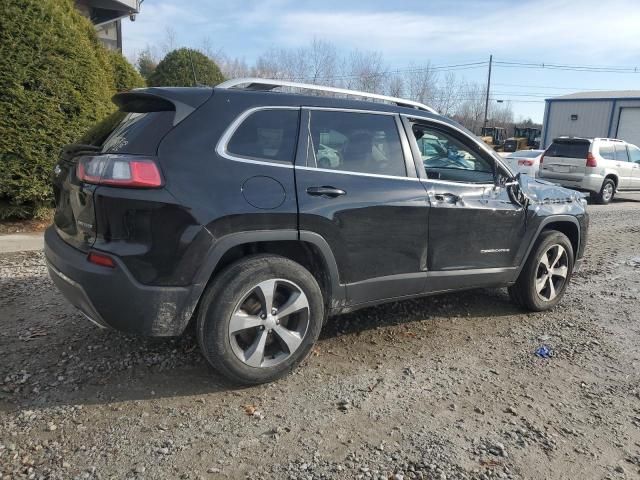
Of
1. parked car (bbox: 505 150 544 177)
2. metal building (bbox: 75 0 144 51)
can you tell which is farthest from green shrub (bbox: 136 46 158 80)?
parked car (bbox: 505 150 544 177)

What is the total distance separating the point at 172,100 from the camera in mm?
2969

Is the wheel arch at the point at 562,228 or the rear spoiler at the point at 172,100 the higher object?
the rear spoiler at the point at 172,100

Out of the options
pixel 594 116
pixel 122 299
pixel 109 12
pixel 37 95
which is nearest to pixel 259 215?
pixel 122 299

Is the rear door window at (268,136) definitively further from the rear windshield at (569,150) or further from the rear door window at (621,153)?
the rear door window at (621,153)

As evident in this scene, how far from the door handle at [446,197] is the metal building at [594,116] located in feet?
109

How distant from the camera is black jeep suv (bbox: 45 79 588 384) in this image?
2.78m

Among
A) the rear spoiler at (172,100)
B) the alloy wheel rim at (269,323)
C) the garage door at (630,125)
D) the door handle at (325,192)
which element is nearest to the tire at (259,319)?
the alloy wheel rim at (269,323)

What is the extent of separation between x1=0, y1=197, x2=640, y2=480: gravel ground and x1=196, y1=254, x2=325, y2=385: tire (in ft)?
0.60

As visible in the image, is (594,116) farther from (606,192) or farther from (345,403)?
(345,403)

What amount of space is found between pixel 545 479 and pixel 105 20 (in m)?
22.2

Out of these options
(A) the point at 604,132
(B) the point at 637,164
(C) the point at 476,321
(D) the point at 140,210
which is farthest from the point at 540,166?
(A) the point at 604,132

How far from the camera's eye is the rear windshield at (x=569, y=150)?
13445 millimetres

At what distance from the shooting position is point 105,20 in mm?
19844

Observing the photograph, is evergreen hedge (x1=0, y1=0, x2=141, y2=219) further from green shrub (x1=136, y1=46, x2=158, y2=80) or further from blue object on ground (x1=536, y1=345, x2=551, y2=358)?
green shrub (x1=136, y1=46, x2=158, y2=80)
